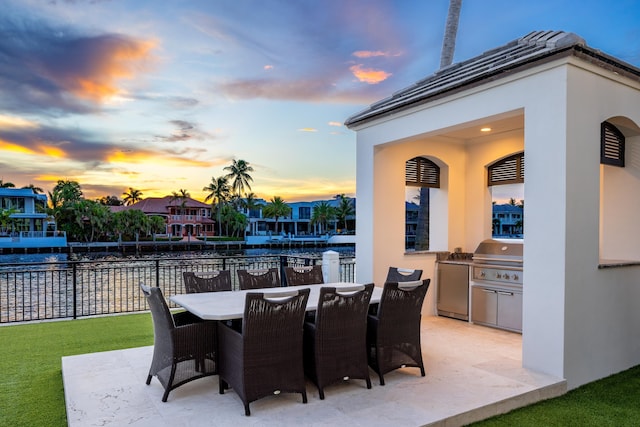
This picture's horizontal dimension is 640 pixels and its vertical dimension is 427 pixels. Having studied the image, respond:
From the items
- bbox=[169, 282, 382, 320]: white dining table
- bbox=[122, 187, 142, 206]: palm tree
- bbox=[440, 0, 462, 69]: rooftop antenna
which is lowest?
bbox=[169, 282, 382, 320]: white dining table

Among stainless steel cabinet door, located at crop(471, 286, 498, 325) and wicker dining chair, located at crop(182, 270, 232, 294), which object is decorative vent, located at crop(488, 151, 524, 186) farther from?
wicker dining chair, located at crop(182, 270, 232, 294)

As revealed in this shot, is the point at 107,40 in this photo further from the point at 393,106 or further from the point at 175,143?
the point at 175,143

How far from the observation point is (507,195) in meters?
7.00

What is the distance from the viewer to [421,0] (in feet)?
32.2

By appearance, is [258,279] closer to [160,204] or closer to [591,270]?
[591,270]

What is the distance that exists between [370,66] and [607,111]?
25.4 feet

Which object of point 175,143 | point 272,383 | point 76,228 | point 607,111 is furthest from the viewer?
point 76,228

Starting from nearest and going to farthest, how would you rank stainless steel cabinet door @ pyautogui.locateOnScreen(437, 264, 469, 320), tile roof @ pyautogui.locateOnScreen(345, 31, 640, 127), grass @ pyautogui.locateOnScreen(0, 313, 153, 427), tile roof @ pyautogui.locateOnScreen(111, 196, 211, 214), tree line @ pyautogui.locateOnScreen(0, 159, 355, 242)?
grass @ pyautogui.locateOnScreen(0, 313, 153, 427)
tile roof @ pyautogui.locateOnScreen(345, 31, 640, 127)
stainless steel cabinet door @ pyautogui.locateOnScreen(437, 264, 469, 320)
tree line @ pyautogui.locateOnScreen(0, 159, 355, 242)
tile roof @ pyautogui.locateOnScreen(111, 196, 211, 214)

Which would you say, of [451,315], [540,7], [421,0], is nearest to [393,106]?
[451,315]

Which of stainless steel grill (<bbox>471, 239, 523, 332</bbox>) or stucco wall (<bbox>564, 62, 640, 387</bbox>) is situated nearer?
stucco wall (<bbox>564, 62, 640, 387</bbox>)

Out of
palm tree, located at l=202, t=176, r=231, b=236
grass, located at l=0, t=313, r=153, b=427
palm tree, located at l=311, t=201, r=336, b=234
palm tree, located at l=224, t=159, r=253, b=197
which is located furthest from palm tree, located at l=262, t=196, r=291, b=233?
grass, located at l=0, t=313, r=153, b=427

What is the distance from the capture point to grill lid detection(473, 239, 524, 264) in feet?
19.3

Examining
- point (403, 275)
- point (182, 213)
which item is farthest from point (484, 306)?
point (182, 213)

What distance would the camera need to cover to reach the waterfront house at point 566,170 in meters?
3.90
